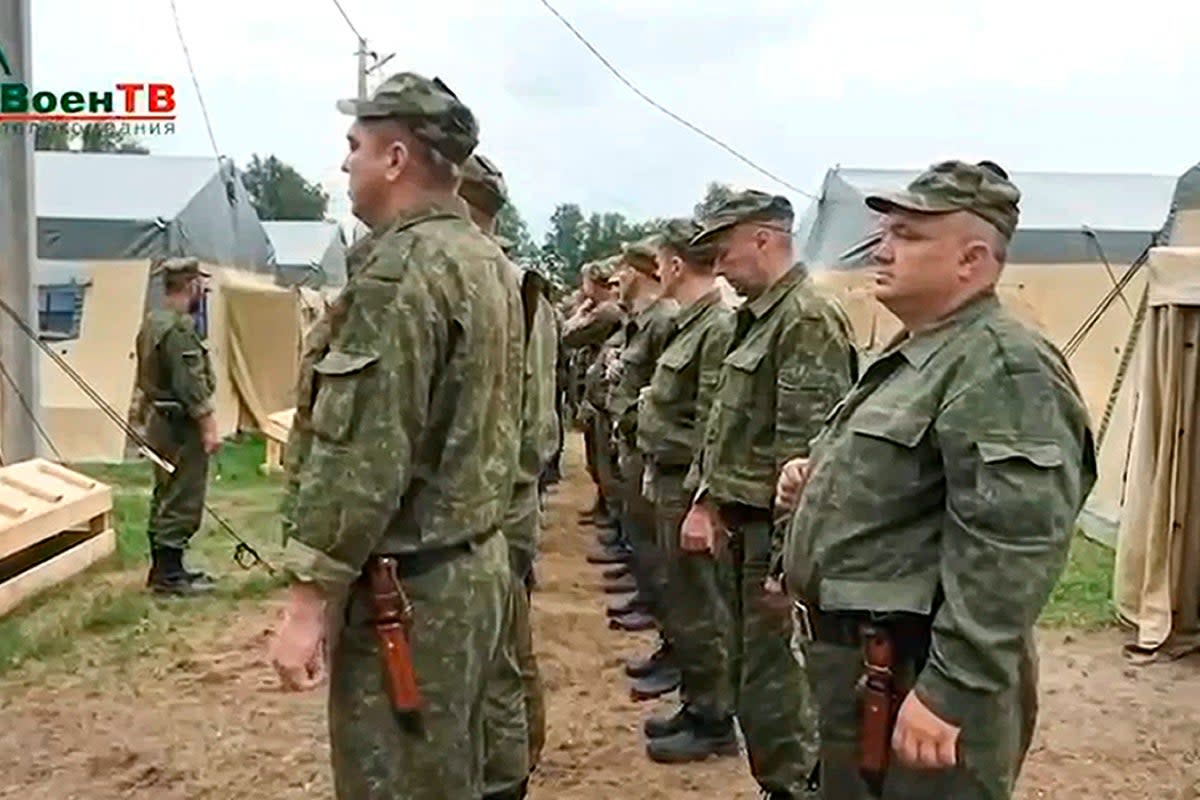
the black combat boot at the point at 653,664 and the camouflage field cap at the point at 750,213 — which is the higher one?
the camouflage field cap at the point at 750,213

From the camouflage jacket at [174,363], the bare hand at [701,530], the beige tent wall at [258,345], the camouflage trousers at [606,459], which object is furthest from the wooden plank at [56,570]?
the beige tent wall at [258,345]

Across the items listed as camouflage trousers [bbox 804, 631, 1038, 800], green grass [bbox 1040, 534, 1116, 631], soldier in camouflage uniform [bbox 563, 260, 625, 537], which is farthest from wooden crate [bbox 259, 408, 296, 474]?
camouflage trousers [bbox 804, 631, 1038, 800]

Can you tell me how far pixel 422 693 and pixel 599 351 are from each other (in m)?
6.67

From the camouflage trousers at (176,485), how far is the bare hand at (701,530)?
153 inches

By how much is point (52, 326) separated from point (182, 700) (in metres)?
8.36

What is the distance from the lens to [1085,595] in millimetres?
7246

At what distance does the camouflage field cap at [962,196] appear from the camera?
2.28 metres

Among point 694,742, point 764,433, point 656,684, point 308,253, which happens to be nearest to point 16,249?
point 656,684

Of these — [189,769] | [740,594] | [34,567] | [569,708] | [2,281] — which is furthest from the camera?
[2,281]

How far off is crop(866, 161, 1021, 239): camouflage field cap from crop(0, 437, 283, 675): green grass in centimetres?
461

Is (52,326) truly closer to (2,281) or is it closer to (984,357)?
(2,281)

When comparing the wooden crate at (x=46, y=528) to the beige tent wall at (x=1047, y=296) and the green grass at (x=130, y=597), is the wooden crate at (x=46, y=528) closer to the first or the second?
the green grass at (x=130, y=597)

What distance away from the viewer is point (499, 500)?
253cm

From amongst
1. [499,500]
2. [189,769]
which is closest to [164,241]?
[189,769]
